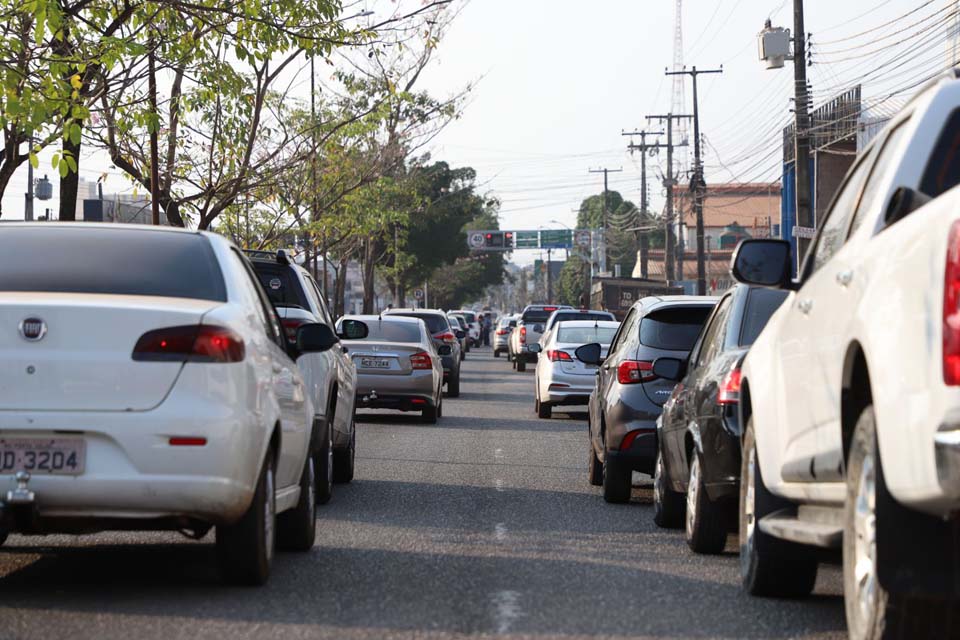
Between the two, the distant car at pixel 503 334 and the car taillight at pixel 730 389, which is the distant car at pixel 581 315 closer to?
the distant car at pixel 503 334

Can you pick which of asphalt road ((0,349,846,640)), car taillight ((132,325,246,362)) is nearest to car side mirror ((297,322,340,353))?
asphalt road ((0,349,846,640))

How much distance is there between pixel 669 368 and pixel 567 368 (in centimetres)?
1262

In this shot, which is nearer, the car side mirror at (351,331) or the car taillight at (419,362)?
the car side mirror at (351,331)

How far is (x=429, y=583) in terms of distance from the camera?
804 cm

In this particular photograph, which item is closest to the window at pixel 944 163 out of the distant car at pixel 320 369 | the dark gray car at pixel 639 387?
the distant car at pixel 320 369

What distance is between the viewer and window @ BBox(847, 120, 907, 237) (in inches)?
235

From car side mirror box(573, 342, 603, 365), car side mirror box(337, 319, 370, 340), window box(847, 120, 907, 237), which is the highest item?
window box(847, 120, 907, 237)

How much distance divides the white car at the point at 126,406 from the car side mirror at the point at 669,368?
144 inches

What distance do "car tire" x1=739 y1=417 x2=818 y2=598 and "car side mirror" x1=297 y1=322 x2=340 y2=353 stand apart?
2529 mm

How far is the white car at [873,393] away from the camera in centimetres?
444

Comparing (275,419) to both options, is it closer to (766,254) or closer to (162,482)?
(162,482)

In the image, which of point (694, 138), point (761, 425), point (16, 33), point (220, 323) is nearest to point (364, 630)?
point (220, 323)

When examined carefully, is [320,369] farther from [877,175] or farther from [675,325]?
[877,175]

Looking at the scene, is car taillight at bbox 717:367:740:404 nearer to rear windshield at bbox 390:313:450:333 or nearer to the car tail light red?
the car tail light red
